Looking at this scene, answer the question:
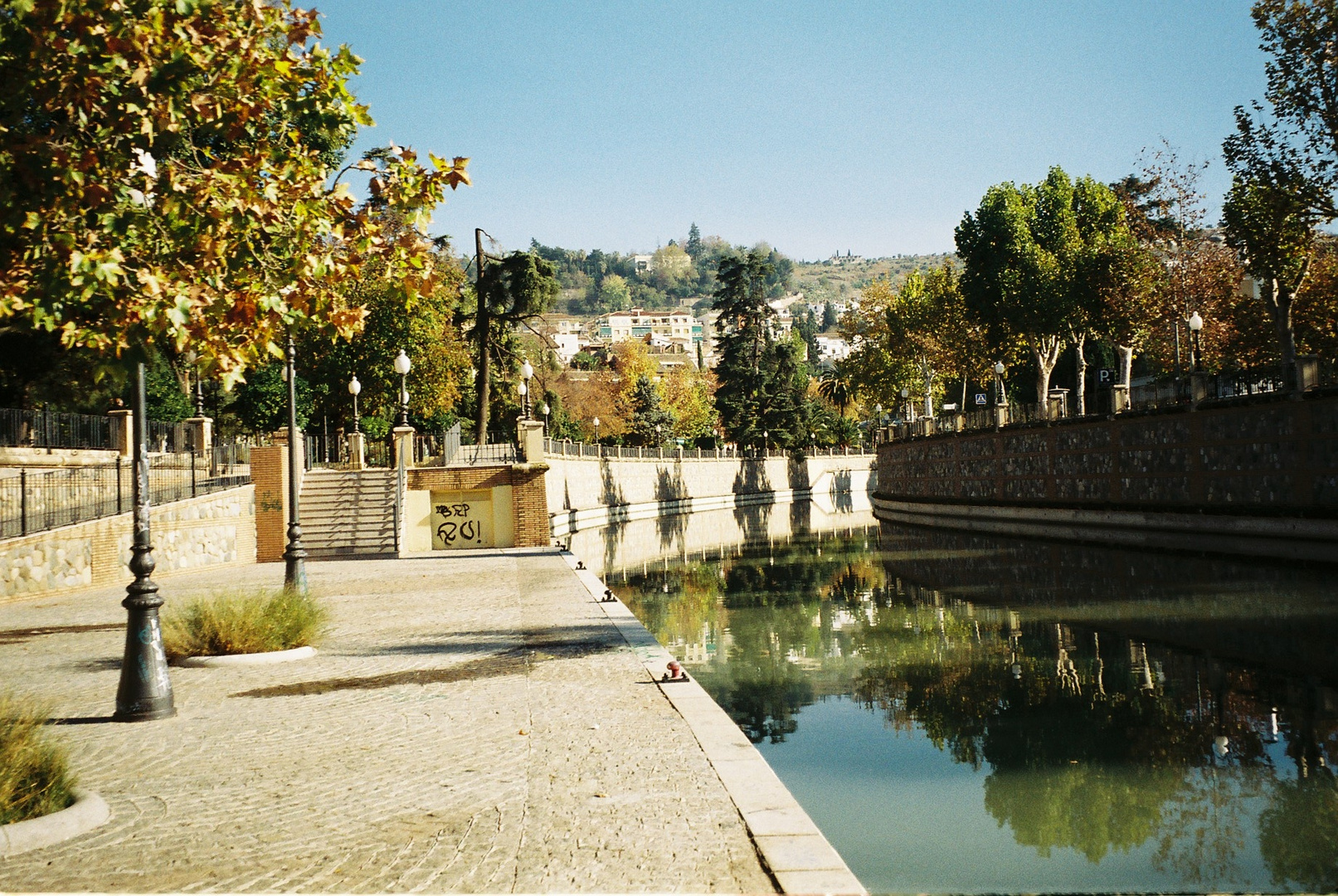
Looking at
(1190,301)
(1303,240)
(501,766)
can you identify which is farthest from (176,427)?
(1190,301)

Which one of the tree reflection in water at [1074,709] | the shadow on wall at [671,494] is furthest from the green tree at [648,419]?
the tree reflection in water at [1074,709]

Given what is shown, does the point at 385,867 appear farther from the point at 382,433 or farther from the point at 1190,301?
the point at 382,433

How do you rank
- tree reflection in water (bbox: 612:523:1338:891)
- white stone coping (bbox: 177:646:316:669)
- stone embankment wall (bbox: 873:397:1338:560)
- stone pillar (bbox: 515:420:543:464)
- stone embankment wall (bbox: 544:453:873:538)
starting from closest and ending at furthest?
tree reflection in water (bbox: 612:523:1338:891), white stone coping (bbox: 177:646:316:669), stone embankment wall (bbox: 873:397:1338:560), stone pillar (bbox: 515:420:543:464), stone embankment wall (bbox: 544:453:873:538)

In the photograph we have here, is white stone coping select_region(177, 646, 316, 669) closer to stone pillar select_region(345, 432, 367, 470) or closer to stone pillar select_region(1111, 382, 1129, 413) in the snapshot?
stone pillar select_region(345, 432, 367, 470)

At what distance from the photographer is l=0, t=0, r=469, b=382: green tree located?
26.3 ft


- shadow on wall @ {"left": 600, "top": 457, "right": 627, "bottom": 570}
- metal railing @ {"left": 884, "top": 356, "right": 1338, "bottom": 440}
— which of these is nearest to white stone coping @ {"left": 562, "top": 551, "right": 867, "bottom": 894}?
metal railing @ {"left": 884, "top": 356, "right": 1338, "bottom": 440}

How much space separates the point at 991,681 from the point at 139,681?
9823 millimetres

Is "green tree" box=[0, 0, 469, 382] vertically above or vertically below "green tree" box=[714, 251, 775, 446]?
below

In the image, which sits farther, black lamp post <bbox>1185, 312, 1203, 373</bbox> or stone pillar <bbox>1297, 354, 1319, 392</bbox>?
black lamp post <bbox>1185, 312, 1203, 373</bbox>

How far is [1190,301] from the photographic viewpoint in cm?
4509

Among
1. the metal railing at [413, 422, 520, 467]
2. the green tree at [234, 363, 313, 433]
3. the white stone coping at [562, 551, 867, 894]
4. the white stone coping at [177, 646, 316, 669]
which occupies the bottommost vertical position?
the white stone coping at [177, 646, 316, 669]

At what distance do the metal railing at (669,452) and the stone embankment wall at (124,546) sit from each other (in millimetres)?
17183

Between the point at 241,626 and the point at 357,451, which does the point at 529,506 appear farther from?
the point at 241,626

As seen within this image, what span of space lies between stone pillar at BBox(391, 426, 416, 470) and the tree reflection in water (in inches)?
565
